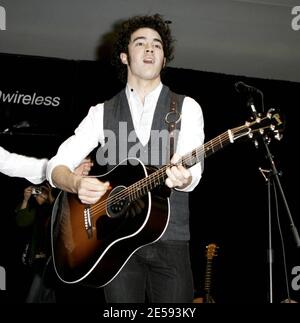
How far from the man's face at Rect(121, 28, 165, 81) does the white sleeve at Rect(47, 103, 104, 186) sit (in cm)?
27

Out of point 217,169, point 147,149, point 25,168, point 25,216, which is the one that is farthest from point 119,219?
point 217,169

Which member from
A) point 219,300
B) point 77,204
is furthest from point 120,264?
point 219,300

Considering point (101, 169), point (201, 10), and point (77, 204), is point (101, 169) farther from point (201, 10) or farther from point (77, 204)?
point (201, 10)

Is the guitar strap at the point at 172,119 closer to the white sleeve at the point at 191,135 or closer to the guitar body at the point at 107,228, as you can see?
the white sleeve at the point at 191,135

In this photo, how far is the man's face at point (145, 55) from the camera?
214 cm

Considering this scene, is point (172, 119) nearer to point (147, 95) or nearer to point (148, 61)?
point (147, 95)

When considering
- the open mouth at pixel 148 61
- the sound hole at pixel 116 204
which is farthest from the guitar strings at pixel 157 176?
the open mouth at pixel 148 61

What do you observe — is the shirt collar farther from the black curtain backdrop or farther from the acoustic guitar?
the black curtain backdrop

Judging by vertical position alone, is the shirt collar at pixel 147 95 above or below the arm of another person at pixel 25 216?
above

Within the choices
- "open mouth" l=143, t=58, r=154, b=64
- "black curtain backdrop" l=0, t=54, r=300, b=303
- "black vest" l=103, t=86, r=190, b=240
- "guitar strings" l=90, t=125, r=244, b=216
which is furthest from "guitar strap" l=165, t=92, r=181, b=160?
"black curtain backdrop" l=0, t=54, r=300, b=303

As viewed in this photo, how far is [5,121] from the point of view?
423 cm
